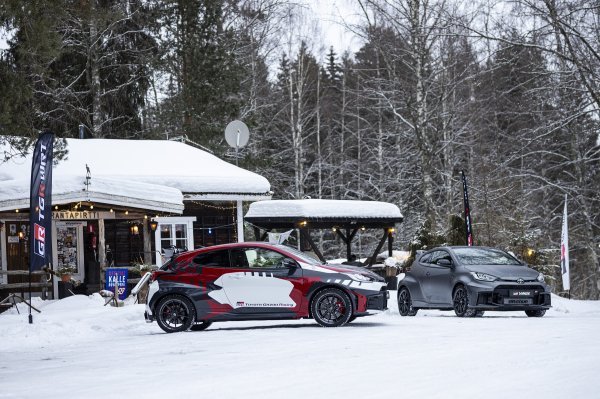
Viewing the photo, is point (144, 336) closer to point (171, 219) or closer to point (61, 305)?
point (61, 305)

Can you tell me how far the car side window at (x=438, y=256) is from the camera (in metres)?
20.2

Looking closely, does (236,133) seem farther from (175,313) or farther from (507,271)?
(175,313)

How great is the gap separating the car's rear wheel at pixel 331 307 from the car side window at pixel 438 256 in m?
3.77

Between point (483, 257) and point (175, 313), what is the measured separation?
649 cm

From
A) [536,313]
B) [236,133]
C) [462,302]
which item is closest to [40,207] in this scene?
[462,302]

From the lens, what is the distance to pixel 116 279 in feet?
80.9

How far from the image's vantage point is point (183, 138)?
4044 cm

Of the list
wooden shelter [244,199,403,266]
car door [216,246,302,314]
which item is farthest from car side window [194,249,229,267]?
wooden shelter [244,199,403,266]

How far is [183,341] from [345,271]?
3.30m

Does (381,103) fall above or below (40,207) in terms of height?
above

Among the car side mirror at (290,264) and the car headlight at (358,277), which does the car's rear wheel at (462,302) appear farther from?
the car side mirror at (290,264)

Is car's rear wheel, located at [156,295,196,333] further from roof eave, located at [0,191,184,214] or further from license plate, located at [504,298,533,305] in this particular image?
roof eave, located at [0,191,184,214]

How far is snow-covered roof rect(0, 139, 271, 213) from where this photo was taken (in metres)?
25.9

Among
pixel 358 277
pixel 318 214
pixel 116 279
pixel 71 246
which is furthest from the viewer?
pixel 71 246
